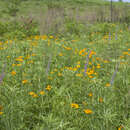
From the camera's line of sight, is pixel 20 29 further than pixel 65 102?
Yes

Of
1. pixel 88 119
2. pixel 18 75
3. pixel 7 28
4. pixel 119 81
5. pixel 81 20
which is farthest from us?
pixel 81 20

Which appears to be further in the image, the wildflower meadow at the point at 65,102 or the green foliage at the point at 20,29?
the green foliage at the point at 20,29

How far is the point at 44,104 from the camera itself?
7.26 ft

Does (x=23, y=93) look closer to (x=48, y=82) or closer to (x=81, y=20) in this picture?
(x=48, y=82)

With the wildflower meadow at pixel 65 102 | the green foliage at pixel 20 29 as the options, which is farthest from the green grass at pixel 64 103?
the green foliage at pixel 20 29

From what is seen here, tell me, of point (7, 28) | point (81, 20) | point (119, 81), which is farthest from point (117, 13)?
point (119, 81)

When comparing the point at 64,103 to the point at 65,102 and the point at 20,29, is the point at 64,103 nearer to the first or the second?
the point at 65,102

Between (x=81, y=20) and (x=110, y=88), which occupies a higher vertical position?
(x=81, y=20)

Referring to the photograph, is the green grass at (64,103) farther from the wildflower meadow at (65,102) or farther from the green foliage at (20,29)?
the green foliage at (20,29)

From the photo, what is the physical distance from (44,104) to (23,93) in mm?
283

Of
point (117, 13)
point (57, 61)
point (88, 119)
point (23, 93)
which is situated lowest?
point (88, 119)

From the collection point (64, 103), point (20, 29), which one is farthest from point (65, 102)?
point (20, 29)

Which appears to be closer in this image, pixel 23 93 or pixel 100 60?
pixel 23 93

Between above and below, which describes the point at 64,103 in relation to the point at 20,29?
below
